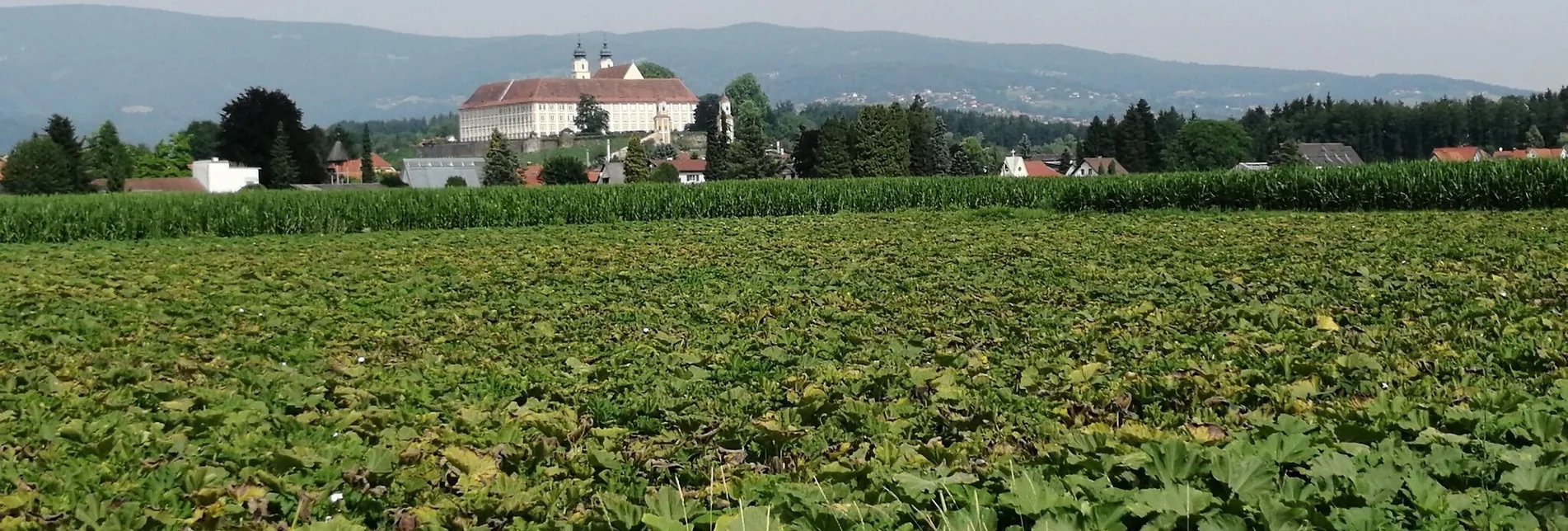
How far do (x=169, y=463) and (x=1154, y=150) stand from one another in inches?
3918

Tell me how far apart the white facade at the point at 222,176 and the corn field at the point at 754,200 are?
3530 centimetres

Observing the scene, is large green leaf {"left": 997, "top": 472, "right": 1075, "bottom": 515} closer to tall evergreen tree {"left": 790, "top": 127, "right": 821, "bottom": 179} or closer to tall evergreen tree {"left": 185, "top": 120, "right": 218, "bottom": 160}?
tall evergreen tree {"left": 790, "top": 127, "right": 821, "bottom": 179}

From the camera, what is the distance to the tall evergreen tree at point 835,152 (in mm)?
74625

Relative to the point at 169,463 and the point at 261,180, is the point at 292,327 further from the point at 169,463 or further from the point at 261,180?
the point at 261,180

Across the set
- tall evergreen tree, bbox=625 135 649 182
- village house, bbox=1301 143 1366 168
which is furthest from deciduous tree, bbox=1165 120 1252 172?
tall evergreen tree, bbox=625 135 649 182

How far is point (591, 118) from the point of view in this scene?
16738 cm

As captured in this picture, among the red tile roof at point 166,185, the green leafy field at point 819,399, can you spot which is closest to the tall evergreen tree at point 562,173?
the red tile roof at point 166,185

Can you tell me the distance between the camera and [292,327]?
822cm

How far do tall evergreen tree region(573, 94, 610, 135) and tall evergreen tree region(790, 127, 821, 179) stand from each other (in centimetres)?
8551

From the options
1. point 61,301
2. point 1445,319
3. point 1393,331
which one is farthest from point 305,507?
point 61,301

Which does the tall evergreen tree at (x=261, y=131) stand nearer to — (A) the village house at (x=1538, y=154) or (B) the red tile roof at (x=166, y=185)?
(B) the red tile roof at (x=166, y=185)

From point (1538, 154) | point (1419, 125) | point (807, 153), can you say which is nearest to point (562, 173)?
point (807, 153)

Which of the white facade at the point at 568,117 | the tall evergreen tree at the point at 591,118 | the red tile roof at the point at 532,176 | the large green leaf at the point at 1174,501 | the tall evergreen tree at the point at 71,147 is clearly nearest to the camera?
the large green leaf at the point at 1174,501

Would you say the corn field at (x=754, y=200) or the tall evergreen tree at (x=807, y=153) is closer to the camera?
the corn field at (x=754, y=200)
